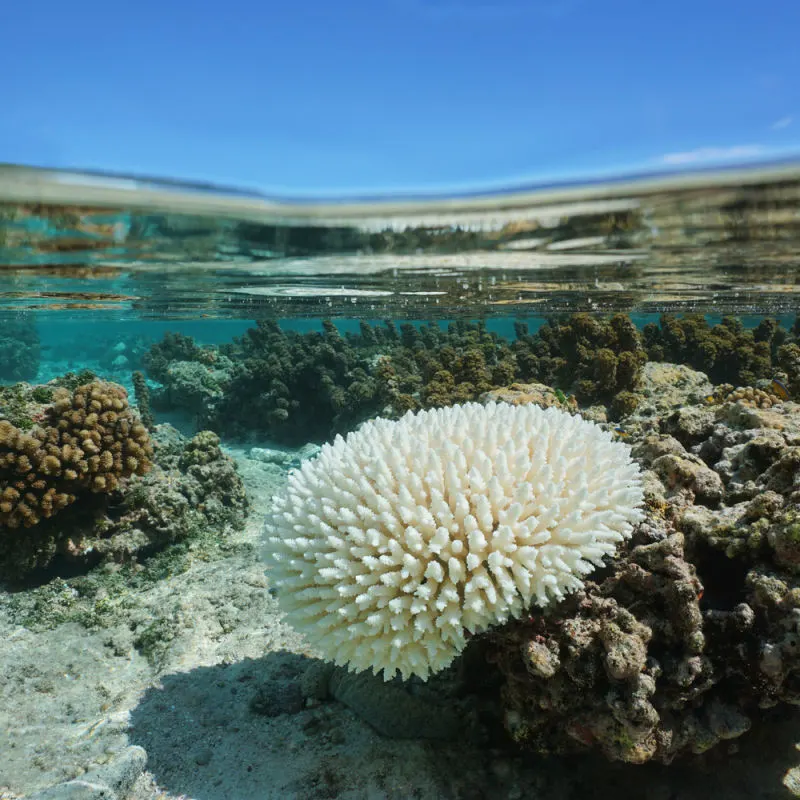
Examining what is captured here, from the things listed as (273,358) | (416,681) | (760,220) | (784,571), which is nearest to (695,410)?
(784,571)

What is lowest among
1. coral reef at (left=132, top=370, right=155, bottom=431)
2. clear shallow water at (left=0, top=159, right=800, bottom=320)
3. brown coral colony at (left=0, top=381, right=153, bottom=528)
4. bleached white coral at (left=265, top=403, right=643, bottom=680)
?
coral reef at (left=132, top=370, right=155, bottom=431)

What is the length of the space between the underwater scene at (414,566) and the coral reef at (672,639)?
16 millimetres

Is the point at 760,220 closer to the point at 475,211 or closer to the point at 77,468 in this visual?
the point at 475,211

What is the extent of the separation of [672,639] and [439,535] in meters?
1.55

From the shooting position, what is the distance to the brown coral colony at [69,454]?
278 inches

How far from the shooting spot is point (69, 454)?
7246 mm

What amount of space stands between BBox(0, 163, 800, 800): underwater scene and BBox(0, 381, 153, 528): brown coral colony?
4cm

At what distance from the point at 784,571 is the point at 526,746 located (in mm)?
1981

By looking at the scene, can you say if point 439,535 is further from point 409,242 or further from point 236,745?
point 409,242

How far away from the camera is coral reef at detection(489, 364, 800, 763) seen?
10.0 ft

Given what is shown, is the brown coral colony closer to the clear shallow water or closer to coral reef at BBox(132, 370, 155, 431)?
the clear shallow water

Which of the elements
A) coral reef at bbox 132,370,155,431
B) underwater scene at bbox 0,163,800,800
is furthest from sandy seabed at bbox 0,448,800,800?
coral reef at bbox 132,370,155,431

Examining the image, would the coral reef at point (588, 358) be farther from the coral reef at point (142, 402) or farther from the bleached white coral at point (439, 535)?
the coral reef at point (142, 402)

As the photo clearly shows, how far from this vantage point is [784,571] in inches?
124
